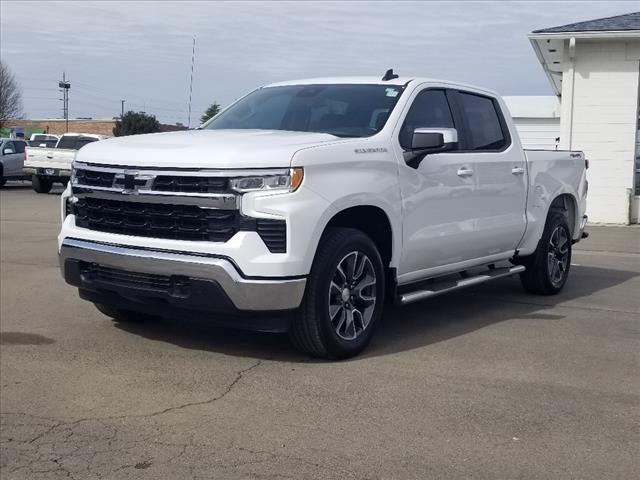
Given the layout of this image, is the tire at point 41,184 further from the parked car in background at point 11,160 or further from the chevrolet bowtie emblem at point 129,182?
the chevrolet bowtie emblem at point 129,182

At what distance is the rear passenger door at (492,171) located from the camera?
288 inches

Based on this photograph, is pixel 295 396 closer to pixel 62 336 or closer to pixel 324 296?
pixel 324 296

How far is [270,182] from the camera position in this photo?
5.33 m

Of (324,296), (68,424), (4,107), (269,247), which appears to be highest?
(4,107)

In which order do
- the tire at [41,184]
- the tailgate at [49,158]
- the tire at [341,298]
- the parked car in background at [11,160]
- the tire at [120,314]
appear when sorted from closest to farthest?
the tire at [341,298], the tire at [120,314], the tailgate at [49,158], the tire at [41,184], the parked car in background at [11,160]

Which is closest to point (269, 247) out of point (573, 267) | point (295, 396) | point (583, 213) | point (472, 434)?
point (295, 396)

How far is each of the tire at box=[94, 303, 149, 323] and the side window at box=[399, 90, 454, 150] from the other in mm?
2540

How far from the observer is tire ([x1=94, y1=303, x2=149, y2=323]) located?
22.1ft

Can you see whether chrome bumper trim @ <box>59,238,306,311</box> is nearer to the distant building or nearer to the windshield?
the windshield

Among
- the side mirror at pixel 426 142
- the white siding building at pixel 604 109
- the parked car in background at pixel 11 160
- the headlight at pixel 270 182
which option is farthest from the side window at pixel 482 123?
the parked car in background at pixel 11 160

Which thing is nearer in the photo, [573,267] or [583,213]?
[583,213]

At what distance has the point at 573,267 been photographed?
11086mm

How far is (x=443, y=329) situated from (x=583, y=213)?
327cm

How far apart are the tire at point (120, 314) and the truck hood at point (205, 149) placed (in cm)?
129
